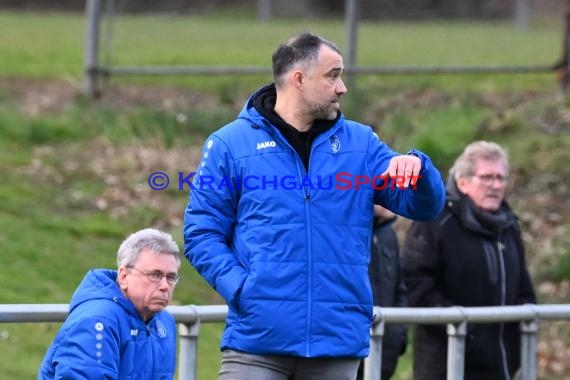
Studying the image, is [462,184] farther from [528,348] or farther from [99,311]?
[99,311]

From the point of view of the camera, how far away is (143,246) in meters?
5.23

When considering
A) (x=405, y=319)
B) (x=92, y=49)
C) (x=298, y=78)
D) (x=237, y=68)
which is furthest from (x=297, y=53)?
(x=92, y=49)

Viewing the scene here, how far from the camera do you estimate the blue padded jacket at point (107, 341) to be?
485 centimetres

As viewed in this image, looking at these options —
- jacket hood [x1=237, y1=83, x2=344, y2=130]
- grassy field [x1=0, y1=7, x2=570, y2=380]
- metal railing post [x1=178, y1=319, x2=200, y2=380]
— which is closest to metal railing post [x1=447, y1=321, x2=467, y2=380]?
metal railing post [x1=178, y1=319, x2=200, y2=380]

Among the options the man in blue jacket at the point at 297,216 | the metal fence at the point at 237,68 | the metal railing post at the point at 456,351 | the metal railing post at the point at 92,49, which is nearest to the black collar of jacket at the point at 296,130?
the man in blue jacket at the point at 297,216

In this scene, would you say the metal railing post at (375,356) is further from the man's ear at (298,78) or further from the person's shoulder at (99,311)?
the person's shoulder at (99,311)

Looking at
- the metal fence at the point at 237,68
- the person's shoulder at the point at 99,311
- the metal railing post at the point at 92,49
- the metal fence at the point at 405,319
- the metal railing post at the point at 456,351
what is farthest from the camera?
the metal railing post at the point at 92,49

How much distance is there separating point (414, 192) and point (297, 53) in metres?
0.67

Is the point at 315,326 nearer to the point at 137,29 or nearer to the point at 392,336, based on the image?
the point at 392,336

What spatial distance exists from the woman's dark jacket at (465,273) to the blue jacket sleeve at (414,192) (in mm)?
1642

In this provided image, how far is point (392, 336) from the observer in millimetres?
6961

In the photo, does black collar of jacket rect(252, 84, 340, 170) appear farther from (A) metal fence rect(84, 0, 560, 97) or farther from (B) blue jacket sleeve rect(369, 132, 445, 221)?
(A) metal fence rect(84, 0, 560, 97)

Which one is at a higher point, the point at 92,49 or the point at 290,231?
the point at 92,49

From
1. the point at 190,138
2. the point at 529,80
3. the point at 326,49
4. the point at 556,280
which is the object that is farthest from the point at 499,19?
the point at 326,49
